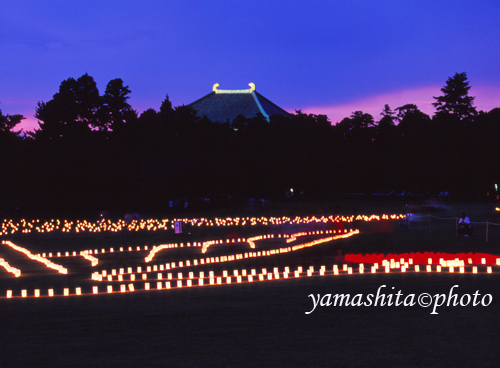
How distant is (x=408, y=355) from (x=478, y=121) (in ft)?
176

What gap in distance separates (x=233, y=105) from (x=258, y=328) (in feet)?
230

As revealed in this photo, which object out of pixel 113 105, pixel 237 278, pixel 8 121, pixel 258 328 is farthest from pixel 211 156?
pixel 258 328

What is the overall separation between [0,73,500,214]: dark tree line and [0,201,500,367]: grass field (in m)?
38.5

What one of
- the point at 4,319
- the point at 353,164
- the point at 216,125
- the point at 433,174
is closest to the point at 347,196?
the point at 353,164

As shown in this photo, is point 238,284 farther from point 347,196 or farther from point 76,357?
point 347,196

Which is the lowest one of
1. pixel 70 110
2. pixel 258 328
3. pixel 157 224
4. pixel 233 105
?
pixel 258 328

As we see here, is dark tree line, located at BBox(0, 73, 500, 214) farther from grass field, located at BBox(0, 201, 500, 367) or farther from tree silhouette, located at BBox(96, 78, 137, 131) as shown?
grass field, located at BBox(0, 201, 500, 367)

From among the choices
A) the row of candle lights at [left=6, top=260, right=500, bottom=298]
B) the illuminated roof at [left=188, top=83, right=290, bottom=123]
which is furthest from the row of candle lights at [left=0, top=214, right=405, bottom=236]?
the illuminated roof at [left=188, top=83, right=290, bottom=123]

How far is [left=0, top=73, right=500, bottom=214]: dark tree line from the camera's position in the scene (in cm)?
4900

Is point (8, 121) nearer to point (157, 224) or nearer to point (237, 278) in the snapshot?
point (157, 224)

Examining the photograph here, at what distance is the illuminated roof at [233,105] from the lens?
247ft

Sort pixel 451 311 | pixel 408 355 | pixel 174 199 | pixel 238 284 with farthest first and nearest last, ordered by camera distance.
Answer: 1. pixel 174 199
2. pixel 238 284
3. pixel 451 311
4. pixel 408 355

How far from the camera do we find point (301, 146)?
55.4 metres

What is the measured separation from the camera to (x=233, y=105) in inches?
3036
